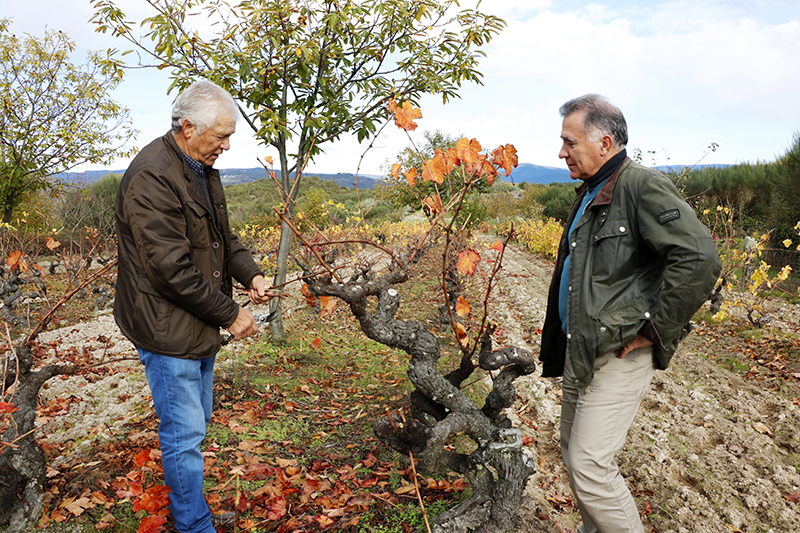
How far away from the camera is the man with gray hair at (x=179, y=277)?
1.79m

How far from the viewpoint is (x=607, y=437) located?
6.18ft

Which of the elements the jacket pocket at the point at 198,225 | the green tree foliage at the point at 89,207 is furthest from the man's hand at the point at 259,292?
the green tree foliage at the point at 89,207

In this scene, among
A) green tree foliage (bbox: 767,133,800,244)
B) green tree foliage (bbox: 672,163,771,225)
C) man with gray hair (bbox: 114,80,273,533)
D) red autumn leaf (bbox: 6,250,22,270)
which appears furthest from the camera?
green tree foliage (bbox: 672,163,771,225)

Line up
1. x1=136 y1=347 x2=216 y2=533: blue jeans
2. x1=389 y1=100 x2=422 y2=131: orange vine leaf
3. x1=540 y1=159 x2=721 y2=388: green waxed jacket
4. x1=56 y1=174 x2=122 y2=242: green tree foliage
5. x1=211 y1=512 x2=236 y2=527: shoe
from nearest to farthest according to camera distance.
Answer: x1=540 y1=159 x2=721 y2=388: green waxed jacket
x1=136 y1=347 x2=216 y2=533: blue jeans
x1=389 y1=100 x2=422 y2=131: orange vine leaf
x1=211 y1=512 x2=236 y2=527: shoe
x1=56 y1=174 x2=122 y2=242: green tree foliage

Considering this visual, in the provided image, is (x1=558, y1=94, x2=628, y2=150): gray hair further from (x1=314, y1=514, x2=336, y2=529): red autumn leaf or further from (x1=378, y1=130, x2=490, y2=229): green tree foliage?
(x1=378, y1=130, x2=490, y2=229): green tree foliage

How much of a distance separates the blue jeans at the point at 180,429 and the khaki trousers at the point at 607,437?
1.64 m

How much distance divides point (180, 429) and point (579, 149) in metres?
2.13

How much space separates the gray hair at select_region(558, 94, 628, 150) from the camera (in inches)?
75.1

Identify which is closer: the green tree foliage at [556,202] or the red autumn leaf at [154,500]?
the red autumn leaf at [154,500]

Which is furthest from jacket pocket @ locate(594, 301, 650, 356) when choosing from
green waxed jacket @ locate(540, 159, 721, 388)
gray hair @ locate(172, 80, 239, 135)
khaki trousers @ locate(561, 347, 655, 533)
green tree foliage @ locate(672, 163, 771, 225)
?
green tree foliage @ locate(672, 163, 771, 225)

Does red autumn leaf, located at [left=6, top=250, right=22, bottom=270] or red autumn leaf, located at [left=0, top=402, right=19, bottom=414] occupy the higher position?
red autumn leaf, located at [left=6, top=250, right=22, bottom=270]

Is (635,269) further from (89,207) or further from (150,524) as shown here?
(89,207)

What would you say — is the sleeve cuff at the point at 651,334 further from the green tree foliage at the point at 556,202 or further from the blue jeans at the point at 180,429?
the green tree foliage at the point at 556,202

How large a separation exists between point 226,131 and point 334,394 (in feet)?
8.77
